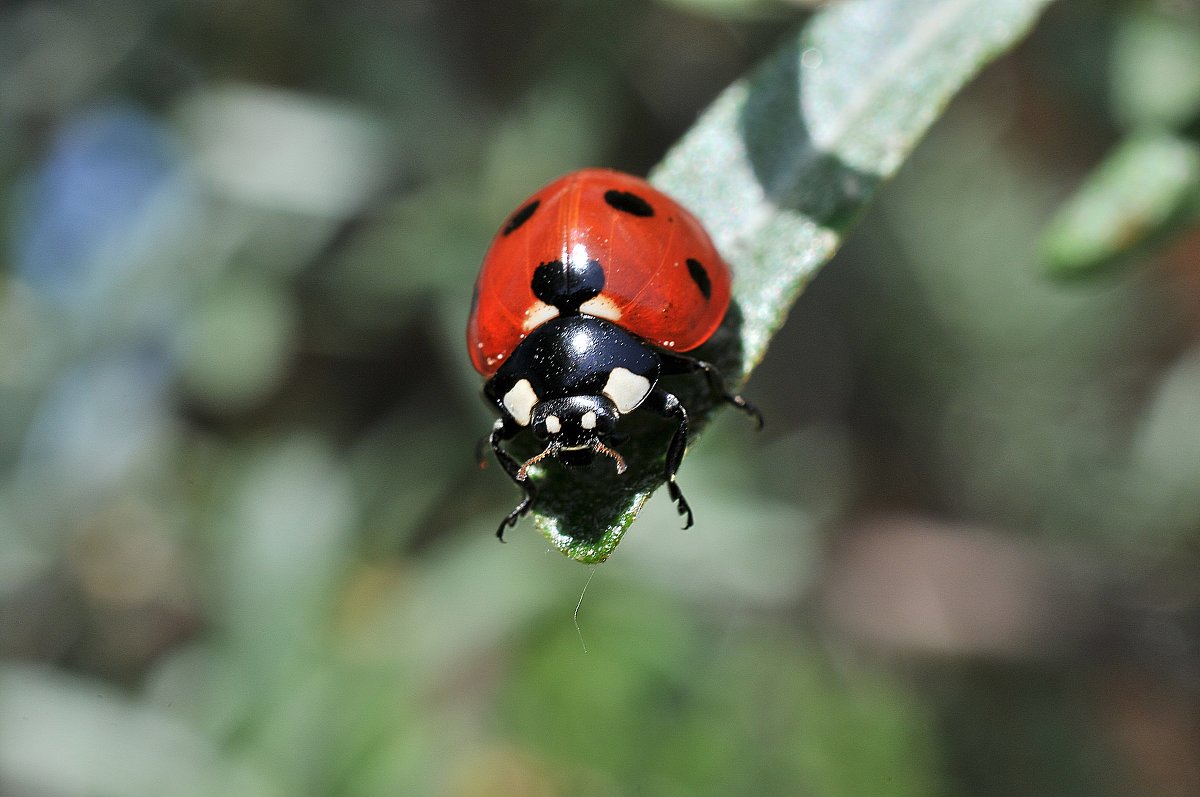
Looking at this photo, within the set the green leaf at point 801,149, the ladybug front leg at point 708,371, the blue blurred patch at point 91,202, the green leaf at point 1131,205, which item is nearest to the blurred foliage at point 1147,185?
the green leaf at point 1131,205

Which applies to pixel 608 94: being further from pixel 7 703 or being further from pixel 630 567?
pixel 7 703

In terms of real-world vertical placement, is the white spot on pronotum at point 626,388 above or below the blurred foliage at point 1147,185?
below

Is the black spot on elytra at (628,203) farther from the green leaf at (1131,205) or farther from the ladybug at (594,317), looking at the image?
the green leaf at (1131,205)

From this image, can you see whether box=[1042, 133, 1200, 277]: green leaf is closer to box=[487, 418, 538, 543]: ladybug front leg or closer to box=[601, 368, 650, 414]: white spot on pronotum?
box=[601, 368, 650, 414]: white spot on pronotum

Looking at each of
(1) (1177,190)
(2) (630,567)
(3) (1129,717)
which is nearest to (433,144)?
(2) (630,567)

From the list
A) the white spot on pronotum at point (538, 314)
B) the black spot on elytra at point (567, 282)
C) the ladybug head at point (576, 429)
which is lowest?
the ladybug head at point (576, 429)

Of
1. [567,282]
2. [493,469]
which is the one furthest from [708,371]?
[493,469]

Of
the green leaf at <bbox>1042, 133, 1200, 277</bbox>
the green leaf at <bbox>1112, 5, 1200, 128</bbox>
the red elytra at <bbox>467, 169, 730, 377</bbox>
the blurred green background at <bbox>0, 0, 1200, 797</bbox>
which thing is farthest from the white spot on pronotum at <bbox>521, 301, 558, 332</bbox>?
the blurred green background at <bbox>0, 0, 1200, 797</bbox>
